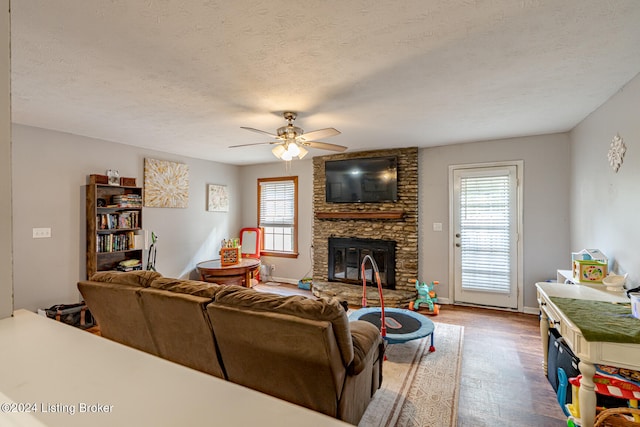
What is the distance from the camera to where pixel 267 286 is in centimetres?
592

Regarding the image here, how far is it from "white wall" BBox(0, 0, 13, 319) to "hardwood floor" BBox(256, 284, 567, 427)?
8.58ft

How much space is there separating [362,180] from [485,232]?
2106mm

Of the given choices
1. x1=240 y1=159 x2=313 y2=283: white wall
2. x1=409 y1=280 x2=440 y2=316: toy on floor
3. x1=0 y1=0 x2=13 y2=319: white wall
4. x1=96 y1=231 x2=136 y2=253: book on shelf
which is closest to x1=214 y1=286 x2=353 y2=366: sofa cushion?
x1=0 y1=0 x2=13 y2=319: white wall

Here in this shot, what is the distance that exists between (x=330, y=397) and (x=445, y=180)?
398cm

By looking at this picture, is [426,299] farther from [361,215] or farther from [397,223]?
[361,215]

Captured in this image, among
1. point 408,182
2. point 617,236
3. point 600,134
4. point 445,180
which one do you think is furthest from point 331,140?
point 617,236

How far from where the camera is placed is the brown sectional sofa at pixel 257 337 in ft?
5.38

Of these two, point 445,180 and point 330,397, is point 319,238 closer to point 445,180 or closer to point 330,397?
point 445,180

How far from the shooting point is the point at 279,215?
6.36m

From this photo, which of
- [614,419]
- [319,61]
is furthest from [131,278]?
[614,419]

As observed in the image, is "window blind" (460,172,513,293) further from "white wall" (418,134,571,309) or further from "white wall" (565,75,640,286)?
"white wall" (565,75,640,286)

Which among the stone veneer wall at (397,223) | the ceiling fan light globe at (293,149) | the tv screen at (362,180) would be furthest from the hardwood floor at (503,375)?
the ceiling fan light globe at (293,149)

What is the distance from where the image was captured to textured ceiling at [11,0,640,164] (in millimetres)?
1643

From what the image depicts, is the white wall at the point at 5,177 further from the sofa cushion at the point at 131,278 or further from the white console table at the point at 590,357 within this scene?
the white console table at the point at 590,357
